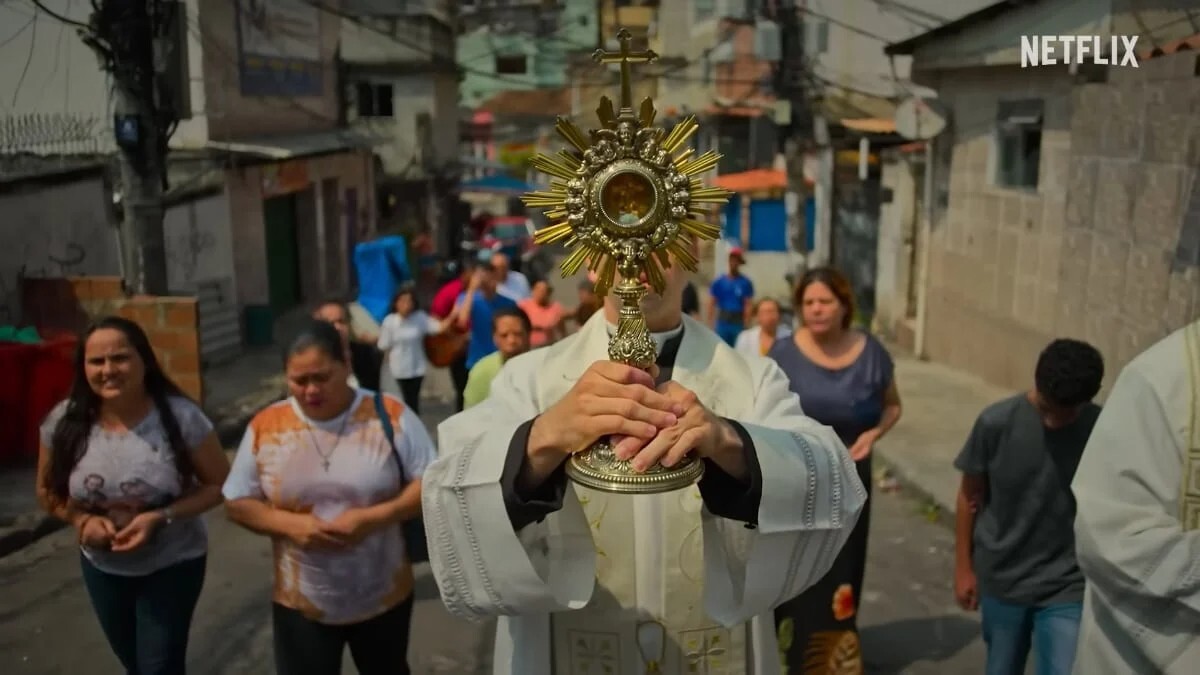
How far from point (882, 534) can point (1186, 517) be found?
4159 mm

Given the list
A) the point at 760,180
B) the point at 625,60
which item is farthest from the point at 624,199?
the point at 760,180

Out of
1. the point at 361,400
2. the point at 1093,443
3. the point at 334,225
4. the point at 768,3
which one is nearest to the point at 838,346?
the point at 1093,443

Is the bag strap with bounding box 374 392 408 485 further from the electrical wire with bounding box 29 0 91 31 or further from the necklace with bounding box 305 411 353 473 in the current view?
the electrical wire with bounding box 29 0 91 31

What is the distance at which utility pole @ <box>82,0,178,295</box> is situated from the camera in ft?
24.7

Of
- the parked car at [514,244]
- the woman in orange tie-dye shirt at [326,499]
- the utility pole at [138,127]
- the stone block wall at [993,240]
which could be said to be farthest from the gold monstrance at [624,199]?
the parked car at [514,244]

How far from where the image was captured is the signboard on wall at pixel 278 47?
1071 centimetres

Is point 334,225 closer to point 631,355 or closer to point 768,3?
point 768,3

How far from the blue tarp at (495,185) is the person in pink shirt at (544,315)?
17.5 metres

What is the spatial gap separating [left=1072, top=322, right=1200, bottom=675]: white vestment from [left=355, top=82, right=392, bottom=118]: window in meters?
13.8

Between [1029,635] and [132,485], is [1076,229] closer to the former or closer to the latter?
[1029,635]

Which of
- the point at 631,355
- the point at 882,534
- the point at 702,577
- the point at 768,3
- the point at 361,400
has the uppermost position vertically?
the point at 768,3

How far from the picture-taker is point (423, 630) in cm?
505

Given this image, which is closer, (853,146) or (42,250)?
(42,250)

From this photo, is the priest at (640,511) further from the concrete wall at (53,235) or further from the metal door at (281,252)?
the metal door at (281,252)
